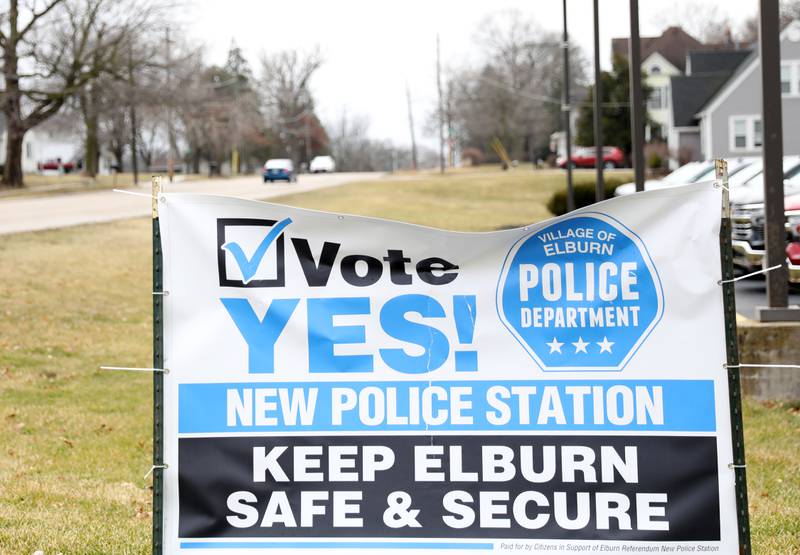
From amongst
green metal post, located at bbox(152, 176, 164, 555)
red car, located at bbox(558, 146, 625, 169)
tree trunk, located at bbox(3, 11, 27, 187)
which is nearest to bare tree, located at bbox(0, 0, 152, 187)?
tree trunk, located at bbox(3, 11, 27, 187)

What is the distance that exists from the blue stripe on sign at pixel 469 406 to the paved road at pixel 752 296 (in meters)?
9.25

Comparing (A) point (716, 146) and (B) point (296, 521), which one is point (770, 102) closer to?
(B) point (296, 521)

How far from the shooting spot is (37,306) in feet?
52.3

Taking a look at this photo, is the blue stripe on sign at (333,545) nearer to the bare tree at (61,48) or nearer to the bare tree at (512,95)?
the bare tree at (61,48)

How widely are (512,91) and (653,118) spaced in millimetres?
19899

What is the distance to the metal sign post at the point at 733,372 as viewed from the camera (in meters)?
4.08

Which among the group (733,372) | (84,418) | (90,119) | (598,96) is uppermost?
(90,119)

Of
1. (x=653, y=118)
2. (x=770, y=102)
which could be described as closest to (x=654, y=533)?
(x=770, y=102)

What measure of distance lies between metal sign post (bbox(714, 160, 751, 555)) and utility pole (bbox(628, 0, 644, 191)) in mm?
13335

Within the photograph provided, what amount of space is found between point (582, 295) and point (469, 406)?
0.57 metres

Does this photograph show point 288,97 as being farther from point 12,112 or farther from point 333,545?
point 333,545

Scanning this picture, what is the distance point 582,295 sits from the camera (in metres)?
4.16

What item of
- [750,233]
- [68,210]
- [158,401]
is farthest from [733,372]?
[68,210]

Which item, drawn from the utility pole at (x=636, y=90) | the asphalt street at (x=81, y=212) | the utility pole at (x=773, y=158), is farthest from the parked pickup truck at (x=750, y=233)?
the utility pole at (x=773, y=158)
